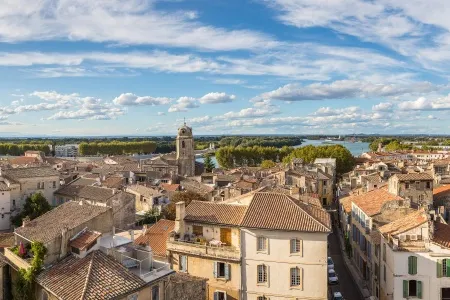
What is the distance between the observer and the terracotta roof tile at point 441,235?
105 ft

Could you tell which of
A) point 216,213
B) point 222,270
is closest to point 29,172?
point 216,213

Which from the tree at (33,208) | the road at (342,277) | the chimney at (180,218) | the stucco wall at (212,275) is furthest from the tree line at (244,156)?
the stucco wall at (212,275)

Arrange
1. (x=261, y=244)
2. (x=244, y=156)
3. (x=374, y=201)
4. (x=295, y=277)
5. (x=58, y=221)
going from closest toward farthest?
(x=58, y=221) < (x=295, y=277) < (x=261, y=244) < (x=374, y=201) < (x=244, y=156)

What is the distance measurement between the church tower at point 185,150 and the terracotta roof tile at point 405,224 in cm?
7581

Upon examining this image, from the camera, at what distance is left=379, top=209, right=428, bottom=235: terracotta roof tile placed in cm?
3278

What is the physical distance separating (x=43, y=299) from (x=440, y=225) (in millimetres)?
29512

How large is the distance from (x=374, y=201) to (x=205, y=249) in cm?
2298

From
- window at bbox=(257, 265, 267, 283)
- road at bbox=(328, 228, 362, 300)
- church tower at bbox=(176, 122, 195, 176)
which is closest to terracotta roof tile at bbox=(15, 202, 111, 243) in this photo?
window at bbox=(257, 265, 267, 283)

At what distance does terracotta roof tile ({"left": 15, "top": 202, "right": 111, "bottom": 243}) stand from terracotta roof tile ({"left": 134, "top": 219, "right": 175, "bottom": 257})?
8245mm

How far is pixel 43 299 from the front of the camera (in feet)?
70.0

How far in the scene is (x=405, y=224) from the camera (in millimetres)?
34969

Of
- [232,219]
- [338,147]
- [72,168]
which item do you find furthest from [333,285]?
[338,147]

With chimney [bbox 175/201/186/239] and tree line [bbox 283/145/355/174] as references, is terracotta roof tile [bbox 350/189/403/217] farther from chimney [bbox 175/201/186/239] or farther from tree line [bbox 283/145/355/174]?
tree line [bbox 283/145/355/174]

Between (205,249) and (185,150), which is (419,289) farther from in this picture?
(185,150)
